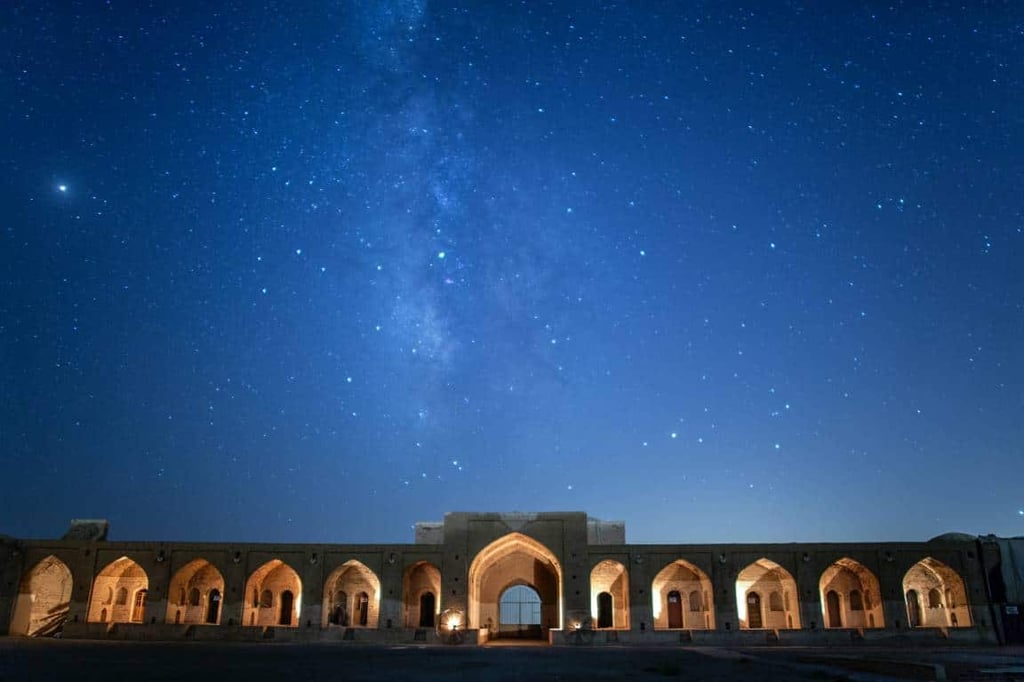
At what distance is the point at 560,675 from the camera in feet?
50.3

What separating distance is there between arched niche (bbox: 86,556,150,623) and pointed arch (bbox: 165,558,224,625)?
1.98 m

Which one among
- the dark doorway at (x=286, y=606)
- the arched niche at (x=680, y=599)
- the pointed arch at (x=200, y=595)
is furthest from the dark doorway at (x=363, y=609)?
the arched niche at (x=680, y=599)

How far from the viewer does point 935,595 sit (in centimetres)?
4106

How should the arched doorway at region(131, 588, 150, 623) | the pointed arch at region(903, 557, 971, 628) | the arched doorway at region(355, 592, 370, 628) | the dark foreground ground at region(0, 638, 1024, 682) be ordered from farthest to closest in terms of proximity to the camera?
the arched doorway at region(355, 592, 370, 628) < the arched doorway at region(131, 588, 150, 623) < the pointed arch at region(903, 557, 971, 628) < the dark foreground ground at region(0, 638, 1024, 682)

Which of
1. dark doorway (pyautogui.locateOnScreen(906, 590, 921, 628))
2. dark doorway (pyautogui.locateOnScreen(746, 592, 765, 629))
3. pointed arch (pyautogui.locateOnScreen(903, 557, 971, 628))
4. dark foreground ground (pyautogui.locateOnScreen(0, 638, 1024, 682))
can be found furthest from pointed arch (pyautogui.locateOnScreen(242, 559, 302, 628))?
dark doorway (pyautogui.locateOnScreen(906, 590, 921, 628))

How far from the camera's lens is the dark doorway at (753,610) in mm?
42250

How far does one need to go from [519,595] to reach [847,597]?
60.9 feet

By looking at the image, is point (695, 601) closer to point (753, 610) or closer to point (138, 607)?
point (753, 610)

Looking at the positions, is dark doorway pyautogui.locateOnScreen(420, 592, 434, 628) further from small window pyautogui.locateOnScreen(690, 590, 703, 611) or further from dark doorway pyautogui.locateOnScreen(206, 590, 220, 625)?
small window pyautogui.locateOnScreen(690, 590, 703, 611)

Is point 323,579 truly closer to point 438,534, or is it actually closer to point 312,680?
point 438,534

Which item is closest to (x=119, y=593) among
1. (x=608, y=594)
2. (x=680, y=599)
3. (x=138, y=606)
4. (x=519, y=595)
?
(x=138, y=606)

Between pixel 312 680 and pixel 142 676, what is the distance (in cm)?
340

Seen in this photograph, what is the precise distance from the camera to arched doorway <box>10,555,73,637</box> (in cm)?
3753

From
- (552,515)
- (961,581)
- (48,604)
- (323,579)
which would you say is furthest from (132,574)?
(961,581)
